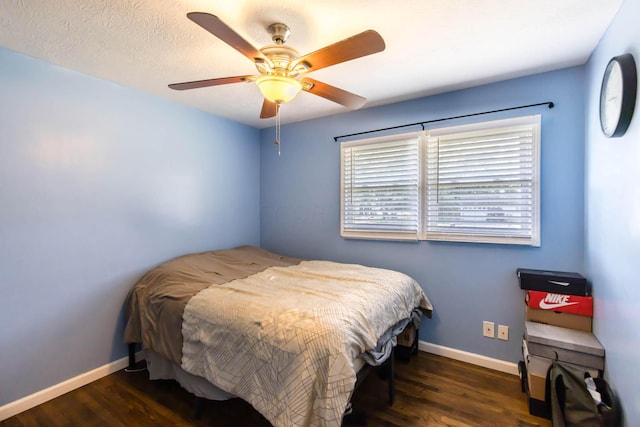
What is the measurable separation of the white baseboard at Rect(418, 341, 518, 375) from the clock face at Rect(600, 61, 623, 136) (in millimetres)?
1848

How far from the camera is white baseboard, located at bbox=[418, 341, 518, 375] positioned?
7.76 ft

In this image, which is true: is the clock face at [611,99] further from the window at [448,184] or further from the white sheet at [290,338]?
the white sheet at [290,338]

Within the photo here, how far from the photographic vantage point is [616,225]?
59.5 inches

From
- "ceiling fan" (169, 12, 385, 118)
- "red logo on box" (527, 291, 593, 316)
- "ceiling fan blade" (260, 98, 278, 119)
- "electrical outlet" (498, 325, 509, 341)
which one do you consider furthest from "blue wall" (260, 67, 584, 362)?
"ceiling fan" (169, 12, 385, 118)

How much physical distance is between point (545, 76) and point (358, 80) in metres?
1.40

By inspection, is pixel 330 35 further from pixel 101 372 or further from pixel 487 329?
pixel 101 372

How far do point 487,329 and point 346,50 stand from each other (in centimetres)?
242

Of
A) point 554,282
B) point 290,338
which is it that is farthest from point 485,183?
point 290,338

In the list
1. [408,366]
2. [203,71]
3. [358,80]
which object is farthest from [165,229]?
[408,366]

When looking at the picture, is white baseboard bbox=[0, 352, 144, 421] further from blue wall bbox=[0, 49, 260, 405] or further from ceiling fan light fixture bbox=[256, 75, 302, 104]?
ceiling fan light fixture bbox=[256, 75, 302, 104]

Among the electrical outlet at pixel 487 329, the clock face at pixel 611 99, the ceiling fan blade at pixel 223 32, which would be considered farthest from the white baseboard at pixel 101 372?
the ceiling fan blade at pixel 223 32

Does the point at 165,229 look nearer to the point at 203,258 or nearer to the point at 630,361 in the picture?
the point at 203,258

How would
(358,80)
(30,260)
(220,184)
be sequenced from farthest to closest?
(220,184) → (358,80) → (30,260)

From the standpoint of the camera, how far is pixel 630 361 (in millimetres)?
1327
